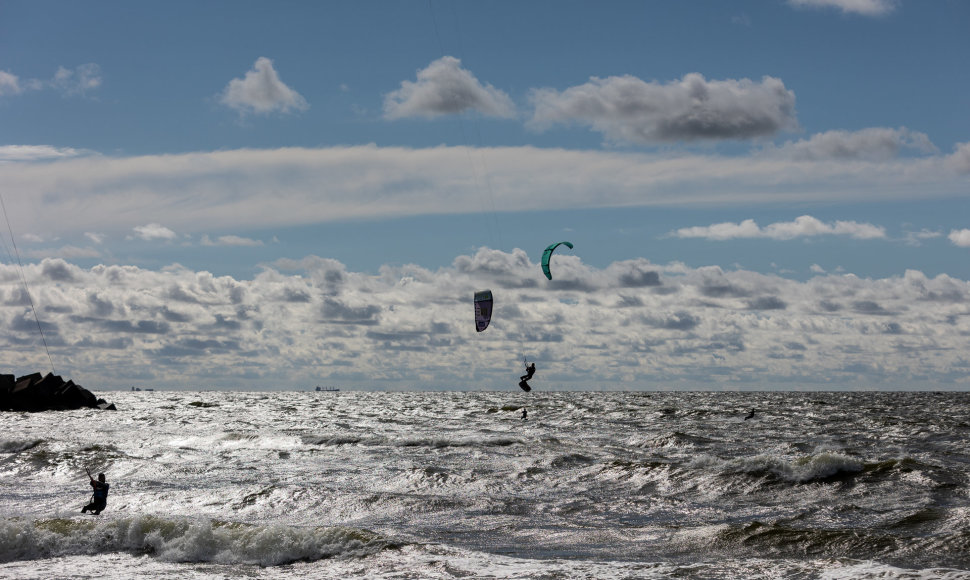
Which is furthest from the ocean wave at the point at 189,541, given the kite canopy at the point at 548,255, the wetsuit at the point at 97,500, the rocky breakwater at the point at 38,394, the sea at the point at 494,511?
the rocky breakwater at the point at 38,394

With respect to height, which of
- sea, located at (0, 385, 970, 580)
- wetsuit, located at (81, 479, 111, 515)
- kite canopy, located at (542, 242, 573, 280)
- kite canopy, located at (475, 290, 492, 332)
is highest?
kite canopy, located at (542, 242, 573, 280)

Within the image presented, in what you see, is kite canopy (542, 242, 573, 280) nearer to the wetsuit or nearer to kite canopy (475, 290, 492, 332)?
kite canopy (475, 290, 492, 332)

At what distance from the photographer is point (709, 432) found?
127 ft

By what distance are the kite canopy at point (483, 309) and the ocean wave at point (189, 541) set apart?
15.9 m

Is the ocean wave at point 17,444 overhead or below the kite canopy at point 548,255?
below

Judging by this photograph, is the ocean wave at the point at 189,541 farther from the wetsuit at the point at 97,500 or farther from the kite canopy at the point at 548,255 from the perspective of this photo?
the kite canopy at the point at 548,255

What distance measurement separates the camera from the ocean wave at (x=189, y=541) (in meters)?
14.5

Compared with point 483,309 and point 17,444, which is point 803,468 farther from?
point 17,444

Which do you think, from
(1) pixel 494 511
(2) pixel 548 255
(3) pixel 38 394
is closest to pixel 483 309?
(2) pixel 548 255

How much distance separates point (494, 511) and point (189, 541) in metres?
6.25

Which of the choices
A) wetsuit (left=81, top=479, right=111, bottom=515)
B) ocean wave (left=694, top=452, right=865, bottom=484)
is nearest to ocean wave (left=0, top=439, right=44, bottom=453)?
wetsuit (left=81, top=479, right=111, bottom=515)

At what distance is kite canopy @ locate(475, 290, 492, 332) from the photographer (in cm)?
3088

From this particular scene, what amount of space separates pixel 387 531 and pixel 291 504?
3.83 meters

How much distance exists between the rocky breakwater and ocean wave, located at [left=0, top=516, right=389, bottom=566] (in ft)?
179
